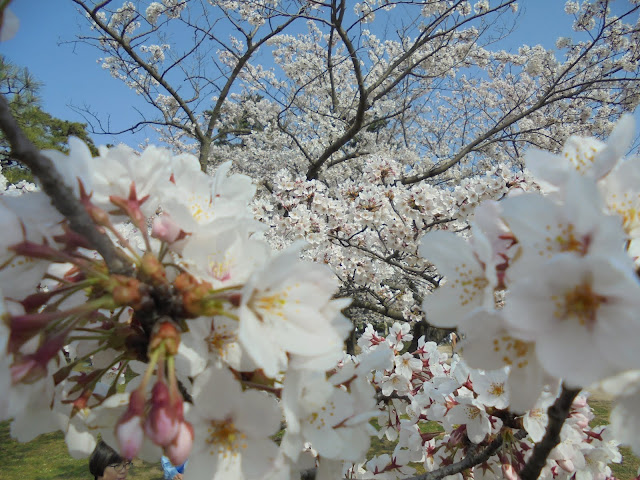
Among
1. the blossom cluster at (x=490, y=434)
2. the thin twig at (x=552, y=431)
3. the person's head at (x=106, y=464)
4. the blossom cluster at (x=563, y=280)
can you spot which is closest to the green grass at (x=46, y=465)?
the person's head at (x=106, y=464)

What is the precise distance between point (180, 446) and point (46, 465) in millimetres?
8080

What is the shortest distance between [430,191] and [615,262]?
14.6ft

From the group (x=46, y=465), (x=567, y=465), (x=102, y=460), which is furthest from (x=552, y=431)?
(x=46, y=465)

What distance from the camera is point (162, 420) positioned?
0.60 meters

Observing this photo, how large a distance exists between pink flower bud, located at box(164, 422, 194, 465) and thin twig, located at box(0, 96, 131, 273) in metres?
0.29

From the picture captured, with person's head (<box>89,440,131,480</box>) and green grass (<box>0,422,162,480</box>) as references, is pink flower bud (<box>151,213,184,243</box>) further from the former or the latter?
green grass (<box>0,422,162,480</box>)

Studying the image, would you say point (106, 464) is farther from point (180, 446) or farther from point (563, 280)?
point (563, 280)

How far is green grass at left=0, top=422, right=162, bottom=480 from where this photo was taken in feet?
19.9

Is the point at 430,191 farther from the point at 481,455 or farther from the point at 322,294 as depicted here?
the point at 322,294

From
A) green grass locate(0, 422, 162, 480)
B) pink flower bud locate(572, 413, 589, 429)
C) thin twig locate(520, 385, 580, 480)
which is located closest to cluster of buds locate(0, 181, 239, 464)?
thin twig locate(520, 385, 580, 480)

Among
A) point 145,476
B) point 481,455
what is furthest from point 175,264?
point 145,476

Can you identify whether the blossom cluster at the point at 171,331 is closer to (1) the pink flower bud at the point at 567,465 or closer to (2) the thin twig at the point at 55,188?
(2) the thin twig at the point at 55,188

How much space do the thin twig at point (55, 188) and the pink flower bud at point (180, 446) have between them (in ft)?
0.94

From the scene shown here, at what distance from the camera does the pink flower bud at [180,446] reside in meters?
0.60
